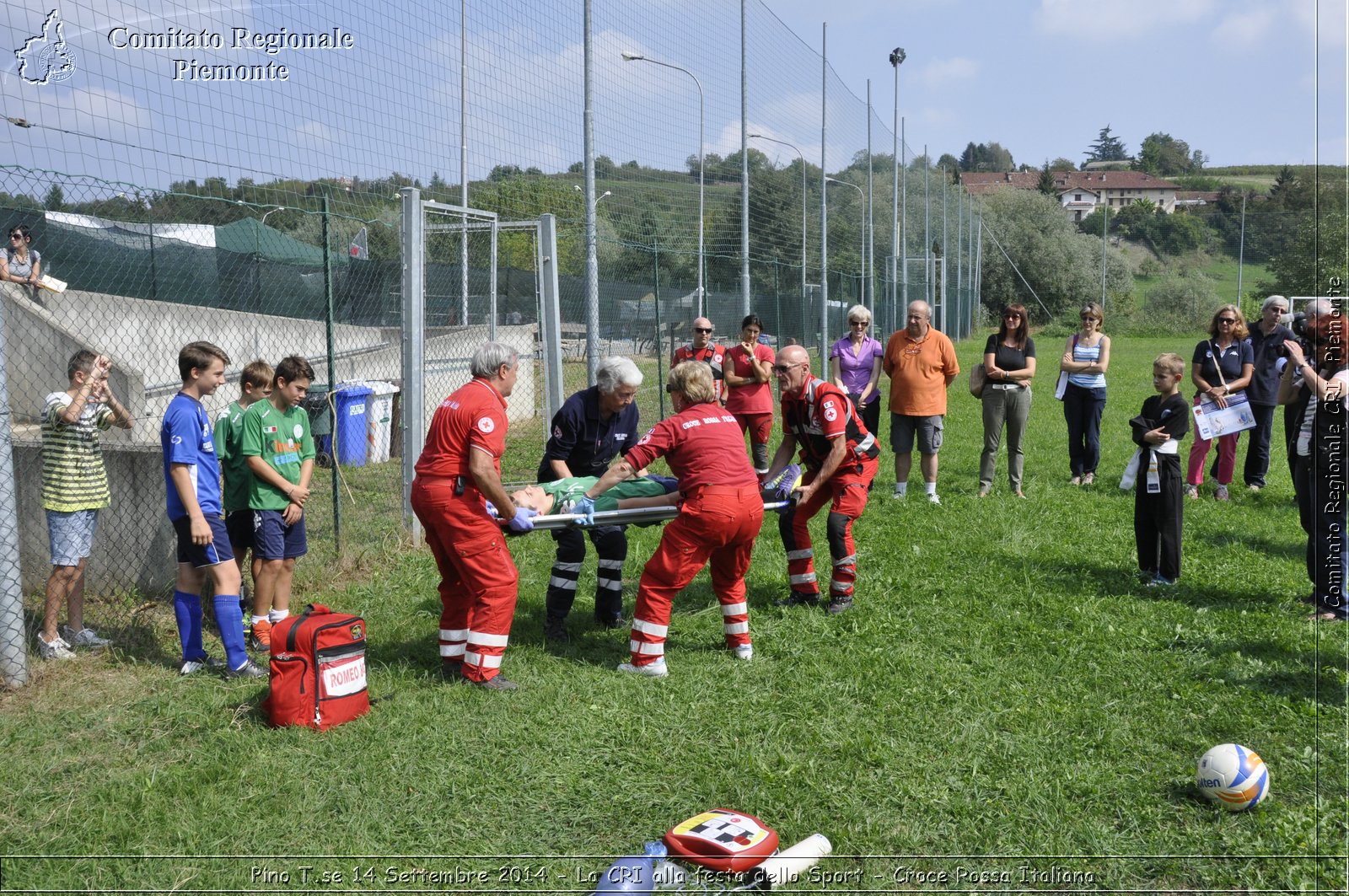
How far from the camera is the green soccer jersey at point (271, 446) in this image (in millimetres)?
5785

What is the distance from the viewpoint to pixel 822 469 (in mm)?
6512

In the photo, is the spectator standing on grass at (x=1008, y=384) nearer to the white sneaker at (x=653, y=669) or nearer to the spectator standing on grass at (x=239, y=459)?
the white sneaker at (x=653, y=669)

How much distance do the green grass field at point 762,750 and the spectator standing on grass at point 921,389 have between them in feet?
9.34

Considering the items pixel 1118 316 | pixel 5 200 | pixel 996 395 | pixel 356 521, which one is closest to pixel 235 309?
pixel 356 521

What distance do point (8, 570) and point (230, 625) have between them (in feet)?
3.59

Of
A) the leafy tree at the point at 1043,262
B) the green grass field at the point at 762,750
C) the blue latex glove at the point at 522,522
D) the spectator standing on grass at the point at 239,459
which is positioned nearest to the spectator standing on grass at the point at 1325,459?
the green grass field at the point at 762,750

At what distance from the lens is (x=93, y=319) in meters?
Result: 9.84

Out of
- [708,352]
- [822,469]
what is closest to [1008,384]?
[708,352]

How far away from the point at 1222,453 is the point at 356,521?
28.1 ft

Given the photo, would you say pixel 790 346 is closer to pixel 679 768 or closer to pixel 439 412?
pixel 439 412

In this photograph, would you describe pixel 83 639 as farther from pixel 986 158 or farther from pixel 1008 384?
pixel 986 158

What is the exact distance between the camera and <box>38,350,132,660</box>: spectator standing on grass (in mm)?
5562

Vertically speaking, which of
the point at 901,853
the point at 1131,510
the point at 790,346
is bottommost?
the point at 901,853

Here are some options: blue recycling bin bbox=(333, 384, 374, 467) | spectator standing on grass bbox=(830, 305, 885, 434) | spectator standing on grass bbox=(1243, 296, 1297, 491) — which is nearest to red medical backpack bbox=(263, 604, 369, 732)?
spectator standing on grass bbox=(830, 305, 885, 434)
